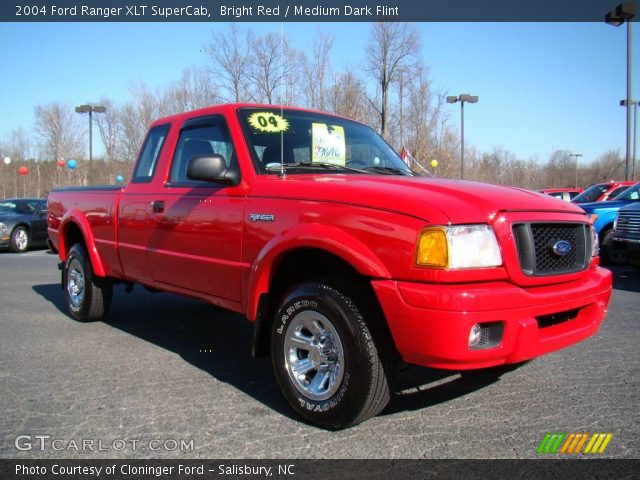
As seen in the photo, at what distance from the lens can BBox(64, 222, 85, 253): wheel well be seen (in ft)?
19.2

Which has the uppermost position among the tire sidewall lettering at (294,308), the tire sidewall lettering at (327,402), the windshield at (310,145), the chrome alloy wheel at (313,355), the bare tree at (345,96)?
the bare tree at (345,96)

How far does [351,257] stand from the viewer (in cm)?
275

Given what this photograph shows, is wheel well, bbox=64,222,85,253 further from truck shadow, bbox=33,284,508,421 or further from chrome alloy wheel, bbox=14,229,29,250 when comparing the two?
chrome alloy wheel, bbox=14,229,29,250

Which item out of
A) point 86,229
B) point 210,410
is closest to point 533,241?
point 210,410

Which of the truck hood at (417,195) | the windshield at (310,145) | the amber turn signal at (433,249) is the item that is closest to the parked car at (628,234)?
the windshield at (310,145)

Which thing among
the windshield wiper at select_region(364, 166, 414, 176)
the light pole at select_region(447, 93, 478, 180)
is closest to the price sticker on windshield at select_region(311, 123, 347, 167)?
the windshield wiper at select_region(364, 166, 414, 176)

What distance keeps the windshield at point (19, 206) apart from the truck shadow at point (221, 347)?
8.54 metres

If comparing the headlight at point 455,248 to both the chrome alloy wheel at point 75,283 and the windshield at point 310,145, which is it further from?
the chrome alloy wheel at point 75,283

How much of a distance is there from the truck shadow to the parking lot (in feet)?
0.06

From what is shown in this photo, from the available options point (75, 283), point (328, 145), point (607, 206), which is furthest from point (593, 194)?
point (75, 283)

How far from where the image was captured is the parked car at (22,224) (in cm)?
1408

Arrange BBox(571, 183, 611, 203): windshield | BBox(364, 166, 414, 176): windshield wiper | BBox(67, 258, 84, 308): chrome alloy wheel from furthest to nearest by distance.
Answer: BBox(571, 183, 611, 203): windshield
BBox(67, 258, 84, 308): chrome alloy wheel
BBox(364, 166, 414, 176): windshield wiper

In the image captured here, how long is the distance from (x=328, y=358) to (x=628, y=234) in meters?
6.58

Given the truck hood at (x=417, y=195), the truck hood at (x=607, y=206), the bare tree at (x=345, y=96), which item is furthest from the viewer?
the bare tree at (x=345, y=96)
